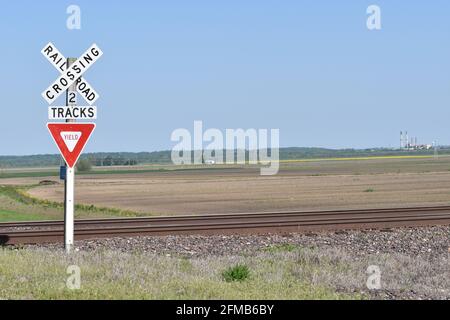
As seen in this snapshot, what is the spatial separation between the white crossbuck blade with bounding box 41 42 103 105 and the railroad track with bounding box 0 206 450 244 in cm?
491

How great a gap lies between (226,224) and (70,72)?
26.7 feet

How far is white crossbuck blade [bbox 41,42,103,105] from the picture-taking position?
51.5 feet

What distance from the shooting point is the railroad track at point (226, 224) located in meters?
20.3

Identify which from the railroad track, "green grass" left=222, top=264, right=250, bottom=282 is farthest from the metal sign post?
"green grass" left=222, top=264, right=250, bottom=282

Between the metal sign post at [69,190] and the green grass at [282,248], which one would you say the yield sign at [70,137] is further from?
the green grass at [282,248]

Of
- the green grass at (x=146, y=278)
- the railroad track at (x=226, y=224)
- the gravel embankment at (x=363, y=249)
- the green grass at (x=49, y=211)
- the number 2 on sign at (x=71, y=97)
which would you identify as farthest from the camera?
the green grass at (x=49, y=211)

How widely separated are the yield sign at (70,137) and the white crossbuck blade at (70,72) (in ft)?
1.62

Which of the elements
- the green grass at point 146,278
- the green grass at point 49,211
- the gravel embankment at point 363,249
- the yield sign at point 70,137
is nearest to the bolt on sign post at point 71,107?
the yield sign at point 70,137

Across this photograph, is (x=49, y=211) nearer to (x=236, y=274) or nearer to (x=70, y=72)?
(x=70, y=72)

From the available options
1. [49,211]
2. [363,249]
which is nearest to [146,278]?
[363,249]

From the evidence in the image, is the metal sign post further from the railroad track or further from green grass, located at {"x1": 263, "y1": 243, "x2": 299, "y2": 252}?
green grass, located at {"x1": 263, "y1": 243, "x2": 299, "y2": 252}

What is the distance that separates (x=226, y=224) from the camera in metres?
22.6
